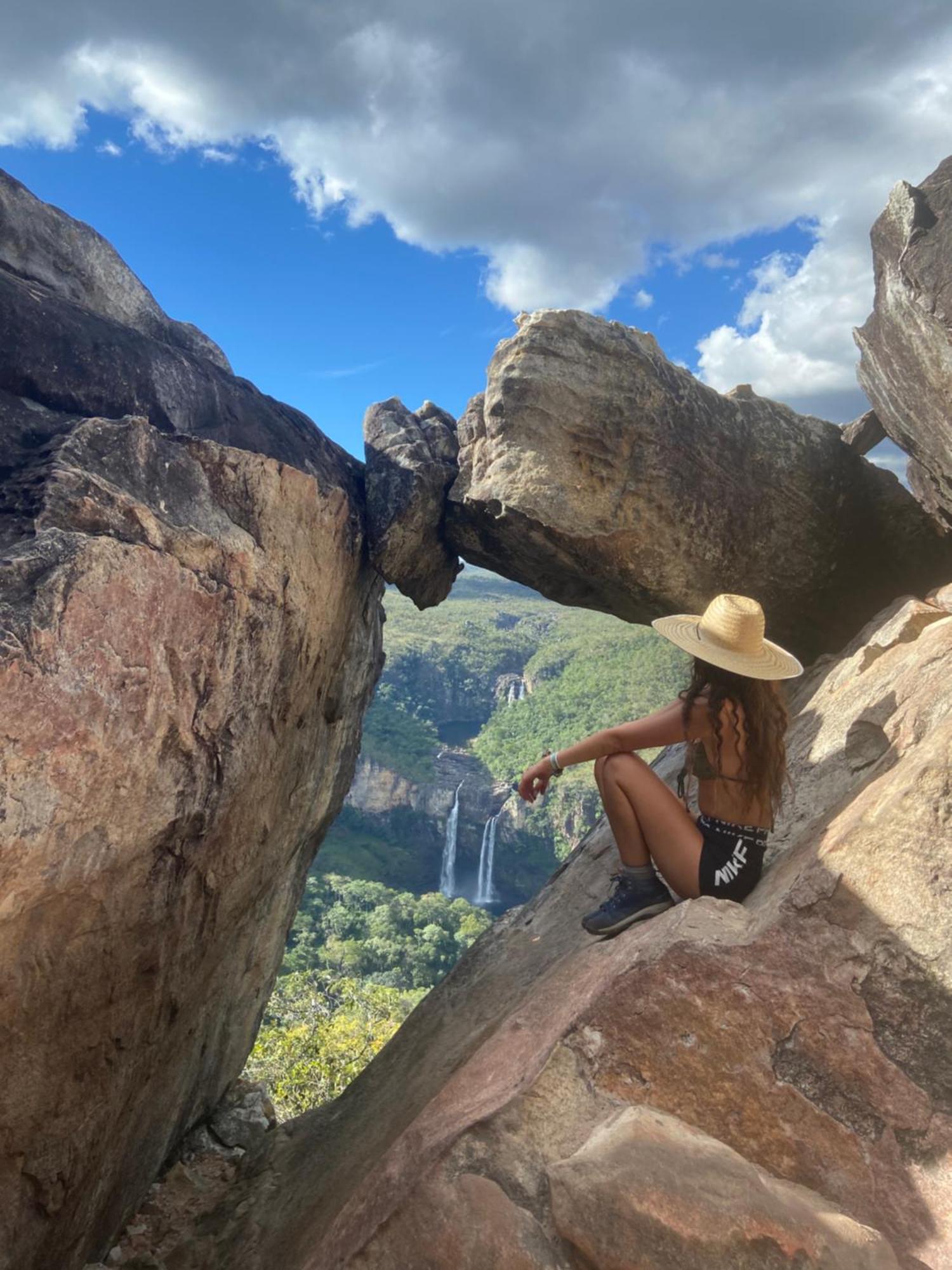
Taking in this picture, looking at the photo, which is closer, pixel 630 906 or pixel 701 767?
pixel 701 767

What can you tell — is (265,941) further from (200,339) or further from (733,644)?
(200,339)

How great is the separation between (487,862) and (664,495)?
81366mm

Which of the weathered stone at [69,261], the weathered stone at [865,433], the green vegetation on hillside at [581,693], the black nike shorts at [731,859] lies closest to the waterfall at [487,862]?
the green vegetation on hillside at [581,693]

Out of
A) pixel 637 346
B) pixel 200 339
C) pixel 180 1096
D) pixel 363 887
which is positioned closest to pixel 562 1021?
pixel 180 1096

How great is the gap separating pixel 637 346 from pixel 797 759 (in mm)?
4693

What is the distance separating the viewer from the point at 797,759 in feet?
20.4

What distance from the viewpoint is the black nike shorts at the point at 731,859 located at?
4633 millimetres

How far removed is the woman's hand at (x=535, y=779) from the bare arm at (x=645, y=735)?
0.11 meters

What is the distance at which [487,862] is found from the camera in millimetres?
85125

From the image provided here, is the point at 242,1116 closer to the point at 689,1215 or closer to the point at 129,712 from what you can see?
the point at 129,712

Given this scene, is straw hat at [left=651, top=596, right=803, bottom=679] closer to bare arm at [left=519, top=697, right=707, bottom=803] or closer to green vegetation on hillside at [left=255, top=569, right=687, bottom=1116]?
bare arm at [left=519, top=697, right=707, bottom=803]

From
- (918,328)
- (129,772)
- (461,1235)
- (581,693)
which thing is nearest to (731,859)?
(461,1235)

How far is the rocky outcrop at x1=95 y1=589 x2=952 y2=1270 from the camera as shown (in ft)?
9.98

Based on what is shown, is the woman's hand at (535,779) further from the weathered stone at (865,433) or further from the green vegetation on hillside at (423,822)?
the green vegetation on hillside at (423,822)
